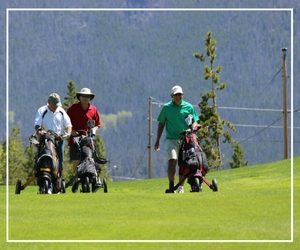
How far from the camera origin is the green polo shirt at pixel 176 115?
57.4 feet

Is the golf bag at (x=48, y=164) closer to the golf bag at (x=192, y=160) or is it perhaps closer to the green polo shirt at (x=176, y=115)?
the green polo shirt at (x=176, y=115)

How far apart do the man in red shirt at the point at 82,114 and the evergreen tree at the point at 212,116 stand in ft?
6.61

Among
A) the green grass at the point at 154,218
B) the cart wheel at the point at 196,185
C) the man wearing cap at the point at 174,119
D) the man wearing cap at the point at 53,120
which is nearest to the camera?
the green grass at the point at 154,218

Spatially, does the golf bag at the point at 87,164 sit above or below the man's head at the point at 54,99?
below

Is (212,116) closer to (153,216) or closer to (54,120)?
(54,120)

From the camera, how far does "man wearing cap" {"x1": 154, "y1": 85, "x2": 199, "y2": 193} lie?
17.4m

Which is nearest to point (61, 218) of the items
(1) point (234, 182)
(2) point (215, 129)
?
(1) point (234, 182)

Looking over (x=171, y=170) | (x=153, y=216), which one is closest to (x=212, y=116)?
(x=171, y=170)

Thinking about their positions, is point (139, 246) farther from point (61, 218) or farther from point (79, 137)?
point (79, 137)

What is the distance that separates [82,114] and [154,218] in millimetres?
4609

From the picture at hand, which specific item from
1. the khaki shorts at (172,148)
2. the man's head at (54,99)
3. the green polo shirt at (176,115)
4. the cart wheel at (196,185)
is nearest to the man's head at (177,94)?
the green polo shirt at (176,115)

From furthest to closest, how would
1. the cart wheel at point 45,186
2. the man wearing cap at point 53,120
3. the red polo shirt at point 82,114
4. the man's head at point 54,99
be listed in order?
1. the cart wheel at point 45,186
2. the red polo shirt at point 82,114
3. the man wearing cap at point 53,120
4. the man's head at point 54,99

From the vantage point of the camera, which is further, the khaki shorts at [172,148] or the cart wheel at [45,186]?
the khaki shorts at [172,148]

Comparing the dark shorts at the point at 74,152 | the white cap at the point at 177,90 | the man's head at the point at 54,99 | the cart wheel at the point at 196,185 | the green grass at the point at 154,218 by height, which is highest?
the white cap at the point at 177,90
